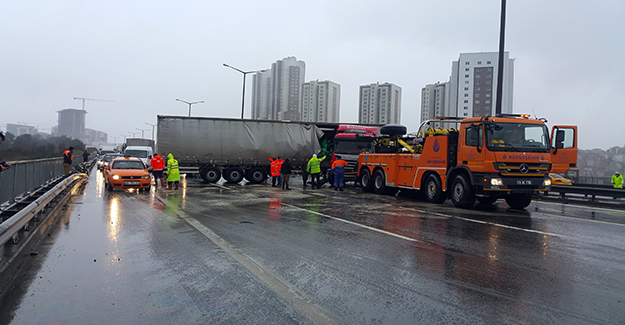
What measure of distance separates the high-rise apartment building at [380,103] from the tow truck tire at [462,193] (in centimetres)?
8838

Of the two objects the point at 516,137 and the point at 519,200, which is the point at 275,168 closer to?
the point at 519,200

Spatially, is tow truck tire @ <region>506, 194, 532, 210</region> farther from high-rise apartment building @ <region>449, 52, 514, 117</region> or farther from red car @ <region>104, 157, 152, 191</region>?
high-rise apartment building @ <region>449, 52, 514, 117</region>

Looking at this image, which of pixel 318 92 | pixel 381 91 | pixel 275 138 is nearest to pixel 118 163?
pixel 275 138

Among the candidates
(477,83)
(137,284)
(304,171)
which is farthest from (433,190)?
(477,83)

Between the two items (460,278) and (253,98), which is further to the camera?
(253,98)

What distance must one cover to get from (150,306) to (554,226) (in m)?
9.05

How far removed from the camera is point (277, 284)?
5.11 meters

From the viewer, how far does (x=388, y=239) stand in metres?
7.96

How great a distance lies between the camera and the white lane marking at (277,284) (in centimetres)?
416

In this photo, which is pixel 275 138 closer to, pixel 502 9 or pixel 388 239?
pixel 502 9

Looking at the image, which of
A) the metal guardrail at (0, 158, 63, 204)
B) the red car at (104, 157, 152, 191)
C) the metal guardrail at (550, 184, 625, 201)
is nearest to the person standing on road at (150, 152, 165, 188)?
the red car at (104, 157, 152, 191)

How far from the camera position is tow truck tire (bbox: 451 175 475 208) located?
42.3 ft

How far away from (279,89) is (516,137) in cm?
6520

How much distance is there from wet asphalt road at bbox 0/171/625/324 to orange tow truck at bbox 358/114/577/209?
6.54 feet
